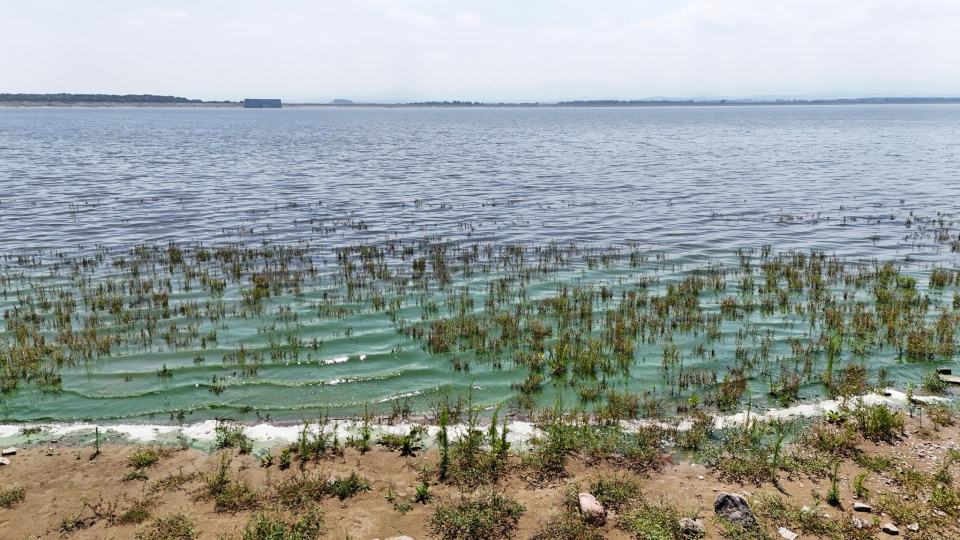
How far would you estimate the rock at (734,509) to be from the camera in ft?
29.1

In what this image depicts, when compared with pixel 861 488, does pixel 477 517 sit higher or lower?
lower

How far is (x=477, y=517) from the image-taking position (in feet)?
29.9

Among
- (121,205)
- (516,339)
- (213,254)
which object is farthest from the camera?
(121,205)

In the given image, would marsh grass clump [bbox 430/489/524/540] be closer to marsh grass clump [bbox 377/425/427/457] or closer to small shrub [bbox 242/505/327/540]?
small shrub [bbox 242/505/327/540]

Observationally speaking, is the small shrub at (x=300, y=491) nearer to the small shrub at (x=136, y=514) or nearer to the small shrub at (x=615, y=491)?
the small shrub at (x=136, y=514)

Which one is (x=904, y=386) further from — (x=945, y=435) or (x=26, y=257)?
(x=26, y=257)

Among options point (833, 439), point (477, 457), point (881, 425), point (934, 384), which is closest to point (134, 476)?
point (477, 457)

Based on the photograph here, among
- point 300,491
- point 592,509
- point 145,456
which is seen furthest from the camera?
point 145,456

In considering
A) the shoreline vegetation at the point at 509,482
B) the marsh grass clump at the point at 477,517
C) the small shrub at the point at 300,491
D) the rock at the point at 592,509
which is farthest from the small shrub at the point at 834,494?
the small shrub at the point at 300,491

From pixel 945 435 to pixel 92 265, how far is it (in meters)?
27.1

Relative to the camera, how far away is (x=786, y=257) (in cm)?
2533

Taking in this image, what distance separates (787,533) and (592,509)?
106 inches

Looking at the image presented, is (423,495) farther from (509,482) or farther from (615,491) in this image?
(615,491)

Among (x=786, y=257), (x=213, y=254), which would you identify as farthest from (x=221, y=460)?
(x=786, y=257)
